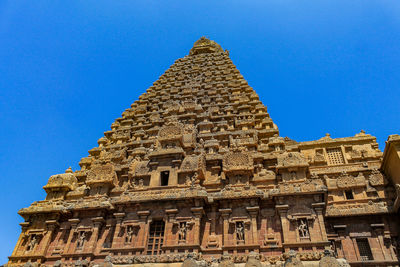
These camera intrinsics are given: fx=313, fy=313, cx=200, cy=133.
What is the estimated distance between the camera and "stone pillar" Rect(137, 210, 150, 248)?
1894 cm

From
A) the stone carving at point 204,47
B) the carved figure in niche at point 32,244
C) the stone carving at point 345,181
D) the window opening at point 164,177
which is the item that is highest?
the stone carving at point 204,47

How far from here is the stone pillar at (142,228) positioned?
18.9m

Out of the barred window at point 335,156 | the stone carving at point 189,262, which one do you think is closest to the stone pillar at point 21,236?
the stone carving at point 189,262

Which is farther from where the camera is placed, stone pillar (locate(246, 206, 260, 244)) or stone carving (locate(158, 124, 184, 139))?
stone carving (locate(158, 124, 184, 139))

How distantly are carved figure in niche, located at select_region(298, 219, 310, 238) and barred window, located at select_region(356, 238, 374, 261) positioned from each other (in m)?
5.21

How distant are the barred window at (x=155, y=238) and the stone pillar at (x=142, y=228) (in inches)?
16.0

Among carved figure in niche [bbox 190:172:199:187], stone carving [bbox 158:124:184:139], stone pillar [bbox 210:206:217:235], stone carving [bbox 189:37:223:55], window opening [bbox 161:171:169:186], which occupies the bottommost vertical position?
stone pillar [bbox 210:206:217:235]

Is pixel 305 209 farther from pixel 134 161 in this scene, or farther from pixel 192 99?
pixel 192 99

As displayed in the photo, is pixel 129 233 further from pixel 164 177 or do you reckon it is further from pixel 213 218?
pixel 213 218

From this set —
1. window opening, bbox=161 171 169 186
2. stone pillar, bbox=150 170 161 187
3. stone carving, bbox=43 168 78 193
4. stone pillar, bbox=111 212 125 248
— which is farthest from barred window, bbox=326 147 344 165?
stone carving, bbox=43 168 78 193

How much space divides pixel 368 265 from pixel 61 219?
804 inches

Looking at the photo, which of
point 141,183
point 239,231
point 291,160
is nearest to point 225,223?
point 239,231

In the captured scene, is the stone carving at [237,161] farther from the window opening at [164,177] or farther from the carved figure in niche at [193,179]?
the window opening at [164,177]

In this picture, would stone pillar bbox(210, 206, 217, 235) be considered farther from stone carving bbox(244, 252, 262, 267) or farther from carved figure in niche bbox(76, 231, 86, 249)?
carved figure in niche bbox(76, 231, 86, 249)
